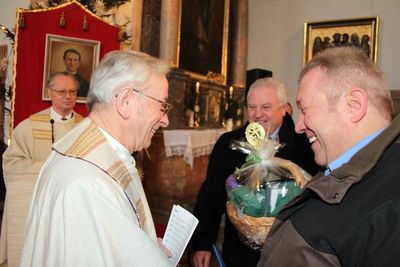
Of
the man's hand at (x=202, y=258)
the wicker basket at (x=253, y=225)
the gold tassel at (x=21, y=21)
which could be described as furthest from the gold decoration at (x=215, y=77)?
the wicker basket at (x=253, y=225)

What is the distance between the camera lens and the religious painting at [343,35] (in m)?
8.34

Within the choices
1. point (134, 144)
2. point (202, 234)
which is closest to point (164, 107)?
point (134, 144)

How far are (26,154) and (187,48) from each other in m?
4.68

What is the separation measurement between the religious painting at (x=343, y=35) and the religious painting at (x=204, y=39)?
6.02 feet

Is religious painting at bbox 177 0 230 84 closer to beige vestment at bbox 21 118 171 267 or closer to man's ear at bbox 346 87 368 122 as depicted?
beige vestment at bbox 21 118 171 267

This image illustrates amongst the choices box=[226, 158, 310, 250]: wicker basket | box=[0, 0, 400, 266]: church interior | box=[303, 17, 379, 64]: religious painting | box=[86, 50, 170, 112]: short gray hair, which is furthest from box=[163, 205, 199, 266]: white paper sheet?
box=[303, 17, 379, 64]: religious painting

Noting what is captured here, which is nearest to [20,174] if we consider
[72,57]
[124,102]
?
[72,57]

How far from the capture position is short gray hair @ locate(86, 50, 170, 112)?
1738 mm

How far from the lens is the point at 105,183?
156 cm

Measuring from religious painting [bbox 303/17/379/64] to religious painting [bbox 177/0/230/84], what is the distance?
1.83m

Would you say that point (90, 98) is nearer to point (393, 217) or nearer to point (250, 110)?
point (393, 217)

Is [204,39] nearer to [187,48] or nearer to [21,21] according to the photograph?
[187,48]

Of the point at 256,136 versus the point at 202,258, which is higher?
the point at 256,136

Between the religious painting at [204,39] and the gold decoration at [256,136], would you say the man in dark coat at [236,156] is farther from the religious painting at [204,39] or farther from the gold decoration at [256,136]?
the religious painting at [204,39]
